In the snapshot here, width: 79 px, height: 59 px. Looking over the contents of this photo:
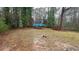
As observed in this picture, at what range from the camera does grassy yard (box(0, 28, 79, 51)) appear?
1.92 m

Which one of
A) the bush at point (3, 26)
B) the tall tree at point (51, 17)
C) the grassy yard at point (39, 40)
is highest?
the tall tree at point (51, 17)

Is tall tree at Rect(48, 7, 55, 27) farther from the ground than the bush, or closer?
farther from the ground

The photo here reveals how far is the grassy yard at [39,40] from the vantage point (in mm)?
1917

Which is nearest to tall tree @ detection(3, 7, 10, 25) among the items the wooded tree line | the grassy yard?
the wooded tree line

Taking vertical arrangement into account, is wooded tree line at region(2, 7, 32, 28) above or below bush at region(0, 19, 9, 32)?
above

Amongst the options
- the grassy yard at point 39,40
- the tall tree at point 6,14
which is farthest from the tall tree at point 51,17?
the tall tree at point 6,14

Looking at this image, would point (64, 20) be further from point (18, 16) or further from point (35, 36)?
point (18, 16)

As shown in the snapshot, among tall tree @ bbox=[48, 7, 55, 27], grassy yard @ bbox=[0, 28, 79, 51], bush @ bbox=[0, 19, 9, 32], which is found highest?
tall tree @ bbox=[48, 7, 55, 27]

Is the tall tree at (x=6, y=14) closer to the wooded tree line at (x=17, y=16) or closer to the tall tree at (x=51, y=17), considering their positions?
the wooded tree line at (x=17, y=16)

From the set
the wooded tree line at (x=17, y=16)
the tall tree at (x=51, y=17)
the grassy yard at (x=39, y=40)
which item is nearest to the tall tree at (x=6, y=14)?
the wooded tree line at (x=17, y=16)

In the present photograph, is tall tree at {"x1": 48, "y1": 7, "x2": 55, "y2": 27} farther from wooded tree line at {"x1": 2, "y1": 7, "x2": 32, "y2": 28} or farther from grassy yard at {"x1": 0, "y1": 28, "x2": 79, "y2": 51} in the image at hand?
wooded tree line at {"x1": 2, "y1": 7, "x2": 32, "y2": 28}

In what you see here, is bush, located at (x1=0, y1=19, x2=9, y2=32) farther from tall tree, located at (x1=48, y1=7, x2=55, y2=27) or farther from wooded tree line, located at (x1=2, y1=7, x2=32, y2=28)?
tall tree, located at (x1=48, y1=7, x2=55, y2=27)

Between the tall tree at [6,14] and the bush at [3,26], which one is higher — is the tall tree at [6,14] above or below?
above

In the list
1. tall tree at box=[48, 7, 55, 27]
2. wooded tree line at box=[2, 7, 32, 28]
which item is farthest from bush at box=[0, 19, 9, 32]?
tall tree at box=[48, 7, 55, 27]
